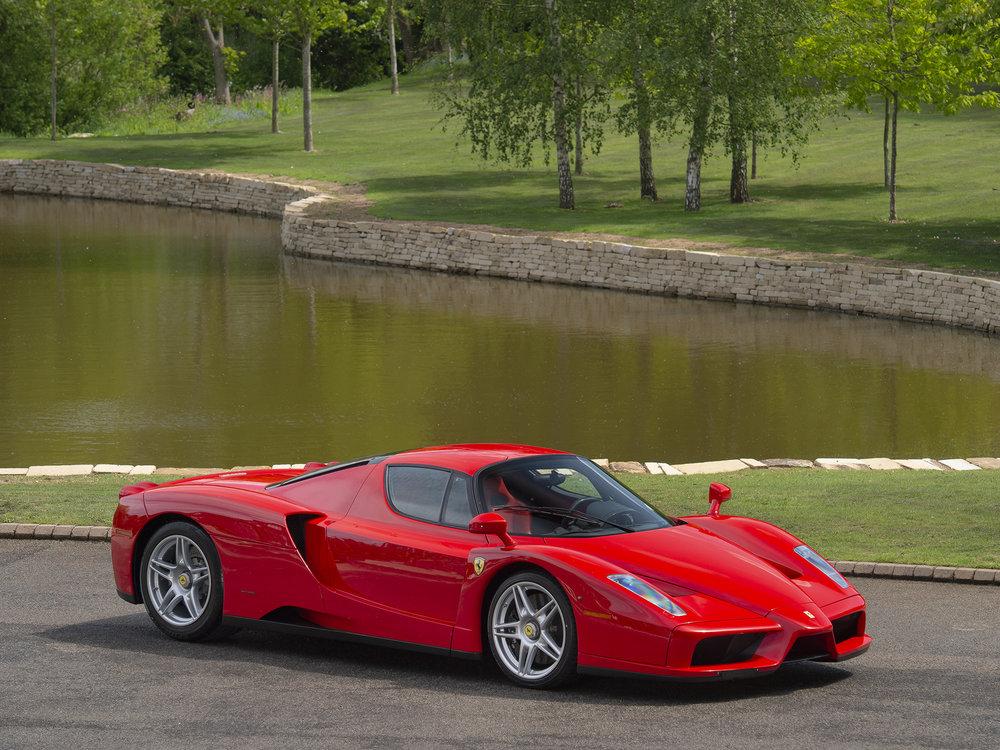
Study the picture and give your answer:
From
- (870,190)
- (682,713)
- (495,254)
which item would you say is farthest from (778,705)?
(870,190)

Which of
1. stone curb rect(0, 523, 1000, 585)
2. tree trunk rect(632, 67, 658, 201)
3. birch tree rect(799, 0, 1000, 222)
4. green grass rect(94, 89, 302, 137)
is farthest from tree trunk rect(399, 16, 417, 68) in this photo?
stone curb rect(0, 523, 1000, 585)

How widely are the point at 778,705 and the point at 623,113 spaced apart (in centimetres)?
3325

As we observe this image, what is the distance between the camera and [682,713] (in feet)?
25.4

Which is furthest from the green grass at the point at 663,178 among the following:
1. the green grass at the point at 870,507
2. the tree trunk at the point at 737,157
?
the green grass at the point at 870,507

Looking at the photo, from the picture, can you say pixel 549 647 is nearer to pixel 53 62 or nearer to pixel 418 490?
pixel 418 490

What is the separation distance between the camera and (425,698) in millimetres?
8117

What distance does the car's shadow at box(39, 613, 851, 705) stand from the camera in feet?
26.7

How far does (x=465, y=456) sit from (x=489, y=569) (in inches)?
37.0

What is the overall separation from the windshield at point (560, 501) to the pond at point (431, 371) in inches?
377

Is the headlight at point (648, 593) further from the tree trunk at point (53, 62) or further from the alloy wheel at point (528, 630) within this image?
the tree trunk at point (53, 62)

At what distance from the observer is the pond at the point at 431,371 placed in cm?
1978

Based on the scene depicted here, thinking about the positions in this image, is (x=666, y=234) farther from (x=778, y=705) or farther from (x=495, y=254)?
(x=778, y=705)

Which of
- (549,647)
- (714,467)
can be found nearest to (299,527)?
(549,647)

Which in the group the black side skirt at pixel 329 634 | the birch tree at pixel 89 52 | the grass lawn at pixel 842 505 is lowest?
the grass lawn at pixel 842 505
